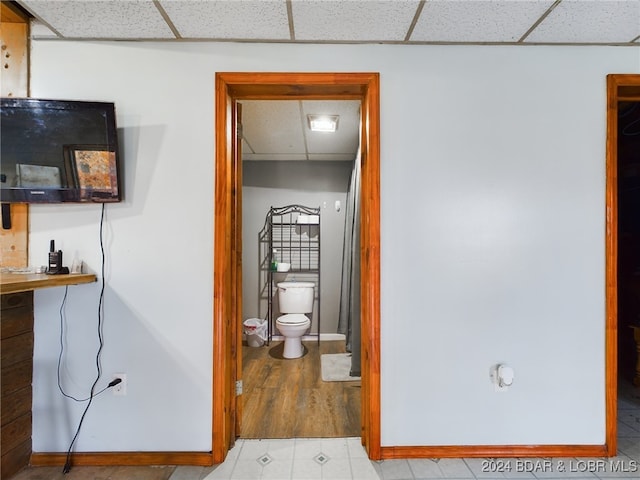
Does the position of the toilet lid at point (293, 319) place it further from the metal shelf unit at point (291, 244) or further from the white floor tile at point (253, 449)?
the white floor tile at point (253, 449)

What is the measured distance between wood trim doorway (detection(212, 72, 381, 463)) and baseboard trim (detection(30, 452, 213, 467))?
10cm

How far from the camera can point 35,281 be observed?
123 centimetres

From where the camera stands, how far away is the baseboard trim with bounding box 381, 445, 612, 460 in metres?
1.65

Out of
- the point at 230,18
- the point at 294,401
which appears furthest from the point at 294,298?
the point at 230,18

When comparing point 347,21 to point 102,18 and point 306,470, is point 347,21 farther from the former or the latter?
point 306,470

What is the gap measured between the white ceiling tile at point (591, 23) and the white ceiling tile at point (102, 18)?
189 cm

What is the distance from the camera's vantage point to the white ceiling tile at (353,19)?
4.61ft

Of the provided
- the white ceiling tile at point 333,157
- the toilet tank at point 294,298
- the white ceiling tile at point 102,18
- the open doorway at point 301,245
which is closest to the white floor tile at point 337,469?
the open doorway at point 301,245

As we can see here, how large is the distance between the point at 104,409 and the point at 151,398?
250mm

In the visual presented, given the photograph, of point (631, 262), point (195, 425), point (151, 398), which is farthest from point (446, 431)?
point (631, 262)

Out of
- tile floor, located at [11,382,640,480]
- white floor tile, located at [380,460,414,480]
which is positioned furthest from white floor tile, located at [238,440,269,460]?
white floor tile, located at [380,460,414,480]

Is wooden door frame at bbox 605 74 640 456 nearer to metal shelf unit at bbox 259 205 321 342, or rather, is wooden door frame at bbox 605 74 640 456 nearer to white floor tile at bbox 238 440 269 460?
white floor tile at bbox 238 440 269 460

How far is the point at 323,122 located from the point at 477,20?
138 centimetres

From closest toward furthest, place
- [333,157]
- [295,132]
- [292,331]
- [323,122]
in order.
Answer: [323,122] < [295,132] < [292,331] < [333,157]
